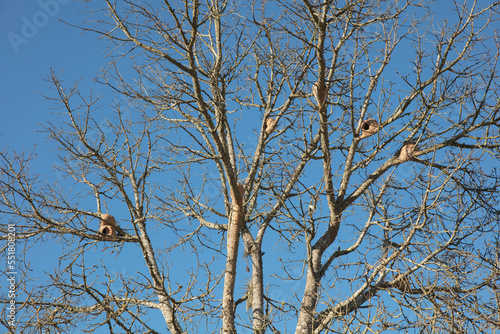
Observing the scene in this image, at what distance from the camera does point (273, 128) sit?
7328 mm

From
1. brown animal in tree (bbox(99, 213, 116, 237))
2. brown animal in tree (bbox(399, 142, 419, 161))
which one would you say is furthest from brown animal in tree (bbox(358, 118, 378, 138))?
brown animal in tree (bbox(99, 213, 116, 237))

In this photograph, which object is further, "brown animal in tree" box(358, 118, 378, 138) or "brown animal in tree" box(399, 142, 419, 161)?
"brown animal in tree" box(358, 118, 378, 138)

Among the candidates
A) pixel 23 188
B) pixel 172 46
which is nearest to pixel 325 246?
pixel 172 46

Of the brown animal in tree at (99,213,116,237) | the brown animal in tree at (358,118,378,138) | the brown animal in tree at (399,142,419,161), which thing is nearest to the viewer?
the brown animal in tree at (399,142,419,161)

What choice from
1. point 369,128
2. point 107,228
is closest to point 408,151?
point 369,128

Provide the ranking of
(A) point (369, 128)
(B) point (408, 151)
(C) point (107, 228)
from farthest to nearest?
(C) point (107, 228), (A) point (369, 128), (B) point (408, 151)

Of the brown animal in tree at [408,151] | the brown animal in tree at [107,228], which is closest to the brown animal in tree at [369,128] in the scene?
the brown animal in tree at [408,151]

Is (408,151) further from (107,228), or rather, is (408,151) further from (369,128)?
(107,228)

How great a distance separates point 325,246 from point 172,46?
119 inches

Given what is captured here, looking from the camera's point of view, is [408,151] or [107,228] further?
[107,228]

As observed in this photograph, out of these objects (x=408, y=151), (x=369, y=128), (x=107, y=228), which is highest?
(x=369, y=128)

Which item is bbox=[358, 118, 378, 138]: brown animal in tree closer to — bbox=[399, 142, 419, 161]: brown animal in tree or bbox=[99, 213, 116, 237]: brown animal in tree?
bbox=[399, 142, 419, 161]: brown animal in tree

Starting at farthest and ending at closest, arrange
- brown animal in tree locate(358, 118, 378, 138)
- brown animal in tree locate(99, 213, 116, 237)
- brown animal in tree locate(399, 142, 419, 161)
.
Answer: brown animal in tree locate(99, 213, 116, 237)
brown animal in tree locate(358, 118, 378, 138)
brown animal in tree locate(399, 142, 419, 161)

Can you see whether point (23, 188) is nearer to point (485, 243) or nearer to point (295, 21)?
point (295, 21)
